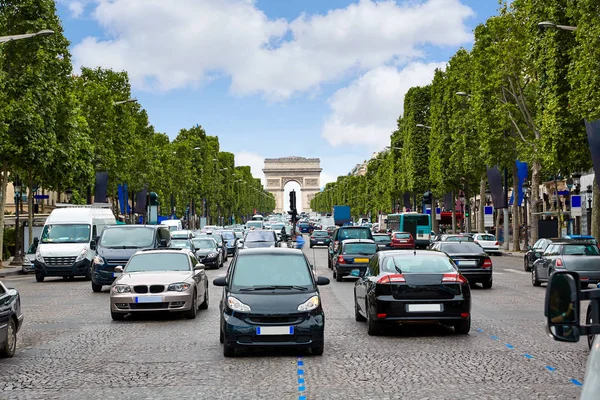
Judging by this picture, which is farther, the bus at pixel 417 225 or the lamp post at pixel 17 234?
the bus at pixel 417 225

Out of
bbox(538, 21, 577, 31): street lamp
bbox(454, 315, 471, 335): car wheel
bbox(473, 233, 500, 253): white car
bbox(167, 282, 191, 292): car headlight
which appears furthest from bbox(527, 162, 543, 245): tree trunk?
bbox(454, 315, 471, 335): car wheel

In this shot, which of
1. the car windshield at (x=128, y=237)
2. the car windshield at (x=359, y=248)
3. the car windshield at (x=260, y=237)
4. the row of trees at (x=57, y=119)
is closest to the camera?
the car windshield at (x=128, y=237)

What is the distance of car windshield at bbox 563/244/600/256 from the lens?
2683 cm

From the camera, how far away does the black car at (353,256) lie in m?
31.6

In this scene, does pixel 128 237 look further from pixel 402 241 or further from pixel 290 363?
pixel 402 241

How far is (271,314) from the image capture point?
12.7 meters

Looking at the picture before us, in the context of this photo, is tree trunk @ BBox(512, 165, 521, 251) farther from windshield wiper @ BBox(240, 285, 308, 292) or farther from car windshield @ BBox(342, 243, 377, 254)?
windshield wiper @ BBox(240, 285, 308, 292)

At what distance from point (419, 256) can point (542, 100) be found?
79.0 feet

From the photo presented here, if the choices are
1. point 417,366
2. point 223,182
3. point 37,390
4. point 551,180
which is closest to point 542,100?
point 417,366

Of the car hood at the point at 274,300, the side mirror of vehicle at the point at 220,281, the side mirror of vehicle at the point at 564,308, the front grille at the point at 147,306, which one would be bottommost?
the front grille at the point at 147,306

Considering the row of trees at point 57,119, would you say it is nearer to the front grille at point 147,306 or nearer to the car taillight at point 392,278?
the front grille at point 147,306

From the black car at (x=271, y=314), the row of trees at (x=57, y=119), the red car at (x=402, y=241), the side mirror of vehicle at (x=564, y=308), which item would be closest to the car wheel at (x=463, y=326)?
the black car at (x=271, y=314)

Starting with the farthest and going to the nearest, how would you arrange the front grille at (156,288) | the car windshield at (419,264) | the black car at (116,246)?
the black car at (116,246) < the front grille at (156,288) < the car windshield at (419,264)

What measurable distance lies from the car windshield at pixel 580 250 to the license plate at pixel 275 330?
635 inches
